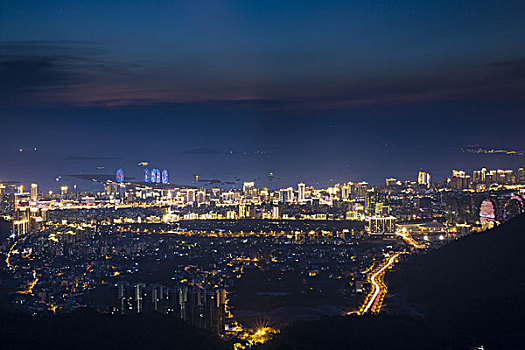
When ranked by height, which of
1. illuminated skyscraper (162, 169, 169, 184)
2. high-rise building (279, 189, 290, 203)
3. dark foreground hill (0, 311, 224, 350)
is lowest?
dark foreground hill (0, 311, 224, 350)

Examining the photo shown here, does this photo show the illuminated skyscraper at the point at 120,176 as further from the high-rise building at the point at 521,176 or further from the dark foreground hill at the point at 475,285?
the dark foreground hill at the point at 475,285

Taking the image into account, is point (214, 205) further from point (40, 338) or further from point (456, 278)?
point (40, 338)

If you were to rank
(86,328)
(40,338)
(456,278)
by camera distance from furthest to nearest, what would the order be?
(456,278)
(86,328)
(40,338)

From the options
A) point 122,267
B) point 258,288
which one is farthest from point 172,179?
point 258,288

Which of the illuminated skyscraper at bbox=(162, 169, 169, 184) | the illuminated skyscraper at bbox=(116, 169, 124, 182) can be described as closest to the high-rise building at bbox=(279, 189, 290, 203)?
the illuminated skyscraper at bbox=(162, 169, 169, 184)

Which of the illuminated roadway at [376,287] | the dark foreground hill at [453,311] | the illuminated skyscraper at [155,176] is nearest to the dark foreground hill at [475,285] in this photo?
the dark foreground hill at [453,311]

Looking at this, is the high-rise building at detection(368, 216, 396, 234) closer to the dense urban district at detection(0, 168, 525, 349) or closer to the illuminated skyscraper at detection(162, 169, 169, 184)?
the dense urban district at detection(0, 168, 525, 349)
